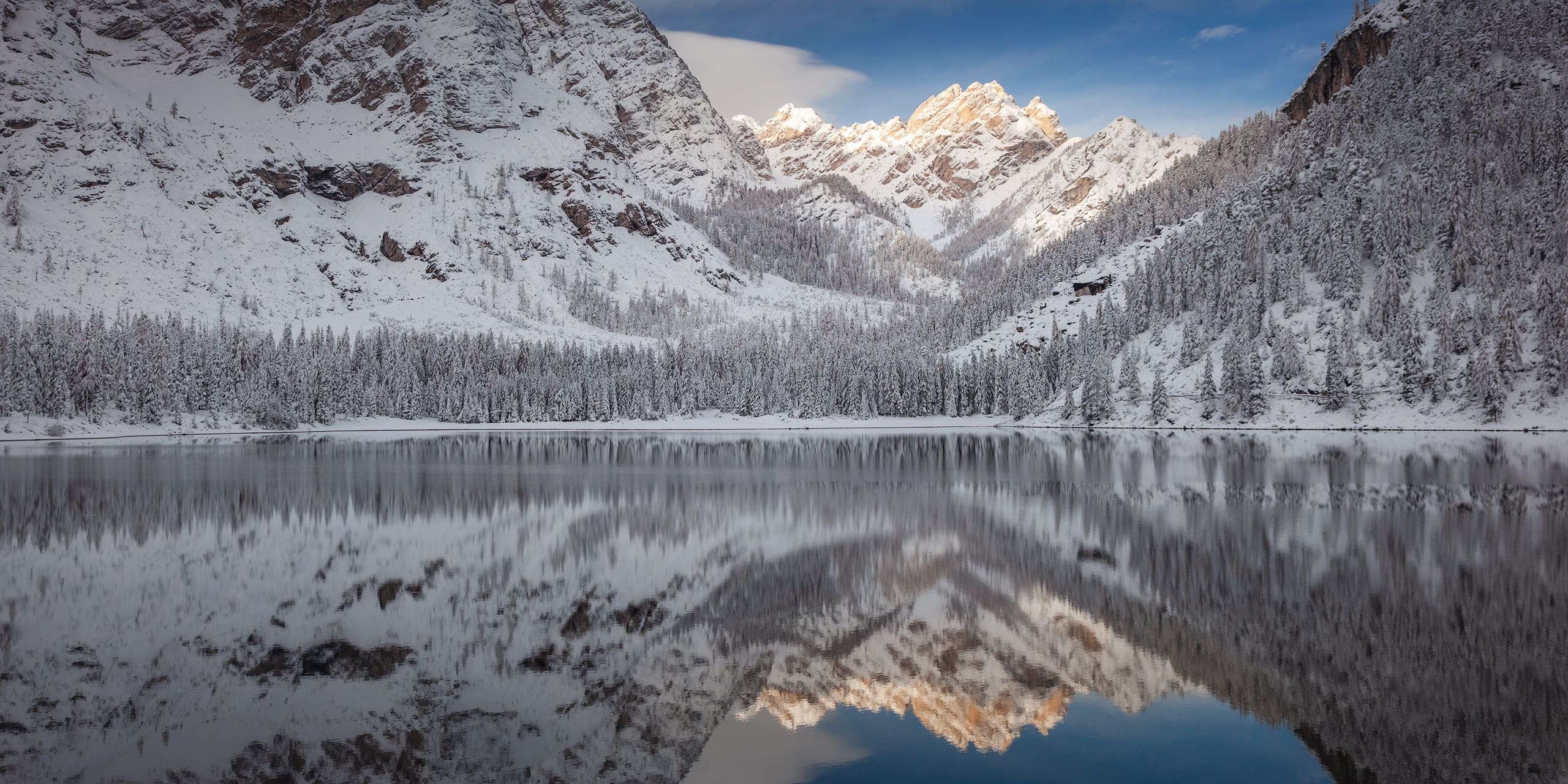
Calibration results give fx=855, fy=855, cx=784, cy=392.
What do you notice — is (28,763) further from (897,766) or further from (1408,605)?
(1408,605)

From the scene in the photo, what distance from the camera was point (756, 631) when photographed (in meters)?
17.6

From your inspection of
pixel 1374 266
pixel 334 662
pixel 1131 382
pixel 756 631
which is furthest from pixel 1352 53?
pixel 334 662

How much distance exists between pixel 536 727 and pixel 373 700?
3.06 metres

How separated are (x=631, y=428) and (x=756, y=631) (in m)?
137

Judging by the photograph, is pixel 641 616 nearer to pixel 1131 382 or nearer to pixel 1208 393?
pixel 1208 393

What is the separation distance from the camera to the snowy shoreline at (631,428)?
9981cm

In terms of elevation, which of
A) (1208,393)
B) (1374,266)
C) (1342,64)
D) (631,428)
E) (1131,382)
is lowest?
(631,428)

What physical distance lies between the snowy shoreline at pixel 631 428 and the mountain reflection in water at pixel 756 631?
2743 inches

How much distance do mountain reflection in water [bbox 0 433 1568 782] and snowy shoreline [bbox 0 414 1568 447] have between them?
229 feet

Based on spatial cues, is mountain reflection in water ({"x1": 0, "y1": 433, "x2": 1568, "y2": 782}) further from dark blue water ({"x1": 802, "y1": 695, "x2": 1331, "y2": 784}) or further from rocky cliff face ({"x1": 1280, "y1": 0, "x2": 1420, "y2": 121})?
rocky cliff face ({"x1": 1280, "y1": 0, "x2": 1420, "y2": 121})

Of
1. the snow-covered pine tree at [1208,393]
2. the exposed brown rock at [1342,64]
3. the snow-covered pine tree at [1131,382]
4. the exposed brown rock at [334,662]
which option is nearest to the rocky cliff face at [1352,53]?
the exposed brown rock at [1342,64]

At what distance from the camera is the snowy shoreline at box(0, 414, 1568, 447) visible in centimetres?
9981

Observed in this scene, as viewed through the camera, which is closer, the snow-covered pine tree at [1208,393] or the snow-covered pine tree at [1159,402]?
the snow-covered pine tree at [1208,393]

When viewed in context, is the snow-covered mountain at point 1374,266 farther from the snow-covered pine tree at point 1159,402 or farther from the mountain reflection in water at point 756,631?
the mountain reflection in water at point 756,631
